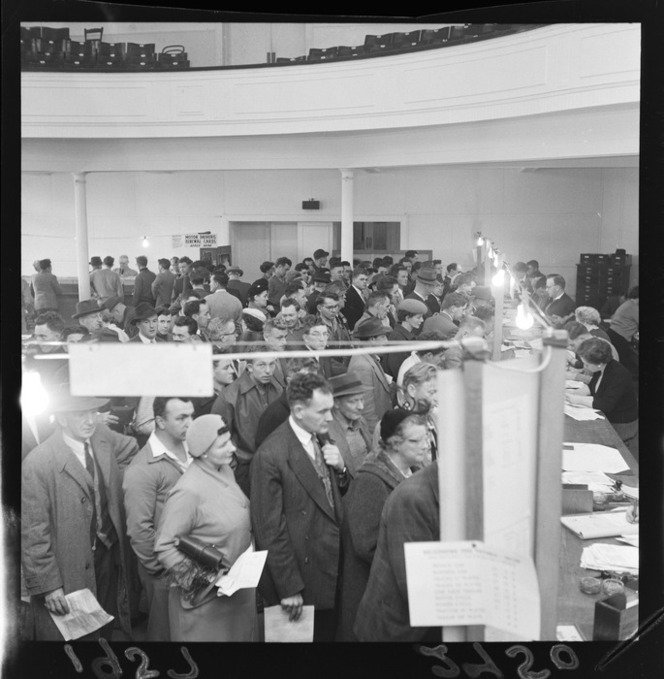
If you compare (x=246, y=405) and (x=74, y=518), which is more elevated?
(x=246, y=405)

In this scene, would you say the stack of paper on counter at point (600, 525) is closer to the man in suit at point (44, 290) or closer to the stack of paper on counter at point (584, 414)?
the stack of paper on counter at point (584, 414)

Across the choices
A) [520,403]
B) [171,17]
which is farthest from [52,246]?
[520,403]

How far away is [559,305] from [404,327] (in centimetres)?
77

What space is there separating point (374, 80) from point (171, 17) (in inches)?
106

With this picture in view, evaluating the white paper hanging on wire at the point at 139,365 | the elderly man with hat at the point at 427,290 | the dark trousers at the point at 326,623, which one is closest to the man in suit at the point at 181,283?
the white paper hanging on wire at the point at 139,365

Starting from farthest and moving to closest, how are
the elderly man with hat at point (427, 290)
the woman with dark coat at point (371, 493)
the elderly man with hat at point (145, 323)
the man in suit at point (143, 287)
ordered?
the elderly man with hat at point (427, 290) → the man in suit at point (143, 287) → the elderly man with hat at point (145, 323) → the woman with dark coat at point (371, 493)

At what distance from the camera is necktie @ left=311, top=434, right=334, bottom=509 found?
116 inches

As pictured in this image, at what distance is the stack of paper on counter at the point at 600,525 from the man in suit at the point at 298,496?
1.00 m

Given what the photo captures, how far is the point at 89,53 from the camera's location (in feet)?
12.6

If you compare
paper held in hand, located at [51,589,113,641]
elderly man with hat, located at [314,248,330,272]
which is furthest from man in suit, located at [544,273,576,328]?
elderly man with hat, located at [314,248,330,272]

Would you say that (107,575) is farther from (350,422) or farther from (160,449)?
(350,422)

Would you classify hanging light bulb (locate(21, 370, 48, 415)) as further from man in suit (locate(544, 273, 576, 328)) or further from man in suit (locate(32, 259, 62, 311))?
man in suit (locate(544, 273, 576, 328))

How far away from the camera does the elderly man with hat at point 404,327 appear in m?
2.99

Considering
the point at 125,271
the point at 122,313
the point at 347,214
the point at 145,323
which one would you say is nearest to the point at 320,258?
the point at 347,214
